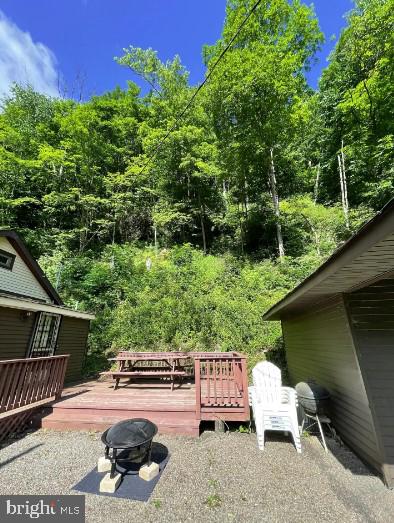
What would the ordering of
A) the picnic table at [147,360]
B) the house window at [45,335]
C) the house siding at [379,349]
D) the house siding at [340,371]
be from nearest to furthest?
the house siding at [379,349] < the house siding at [340,371] < the picnic table at [147,360] < the house window at [45,335]

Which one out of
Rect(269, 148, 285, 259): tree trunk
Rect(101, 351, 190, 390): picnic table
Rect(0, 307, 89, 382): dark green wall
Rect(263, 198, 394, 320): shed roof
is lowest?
Rect(101, 351, 190, 390): picnic table

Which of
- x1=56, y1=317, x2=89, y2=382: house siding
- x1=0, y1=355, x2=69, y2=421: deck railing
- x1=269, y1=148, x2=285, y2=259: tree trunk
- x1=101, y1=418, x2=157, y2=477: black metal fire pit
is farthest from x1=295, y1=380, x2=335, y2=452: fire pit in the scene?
x1=269, y1=148, x2=285, y2=259: tree trunk

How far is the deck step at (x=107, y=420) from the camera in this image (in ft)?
12.9

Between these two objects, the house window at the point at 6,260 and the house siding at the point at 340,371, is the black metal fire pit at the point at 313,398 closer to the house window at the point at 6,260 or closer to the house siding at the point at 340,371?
the house siding at the point at 340,371

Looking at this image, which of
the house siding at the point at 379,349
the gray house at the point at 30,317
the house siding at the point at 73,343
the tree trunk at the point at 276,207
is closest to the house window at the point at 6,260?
the gray house at the point at 30,317

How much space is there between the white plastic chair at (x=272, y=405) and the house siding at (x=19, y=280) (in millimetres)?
6544

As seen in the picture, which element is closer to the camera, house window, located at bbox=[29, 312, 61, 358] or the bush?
house window, located at bbox=[29, 312, 61, 358]

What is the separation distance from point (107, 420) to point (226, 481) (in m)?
2.31

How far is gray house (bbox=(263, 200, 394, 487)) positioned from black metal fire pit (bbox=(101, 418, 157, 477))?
2574 millimetres

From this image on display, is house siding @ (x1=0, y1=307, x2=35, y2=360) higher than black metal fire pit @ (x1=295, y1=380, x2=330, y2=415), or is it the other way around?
house siding @ (x1=0, y1=307, x2=35, y2=360)

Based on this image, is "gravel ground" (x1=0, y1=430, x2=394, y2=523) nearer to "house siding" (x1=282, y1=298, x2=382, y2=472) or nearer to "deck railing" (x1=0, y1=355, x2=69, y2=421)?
"house siding" (x1=282, y1=298, x2=382, y2=472)

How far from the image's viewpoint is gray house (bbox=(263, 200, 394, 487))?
8.04ft

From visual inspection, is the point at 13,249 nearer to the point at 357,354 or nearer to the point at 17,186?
the point at 357,354

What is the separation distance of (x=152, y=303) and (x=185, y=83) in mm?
15071
